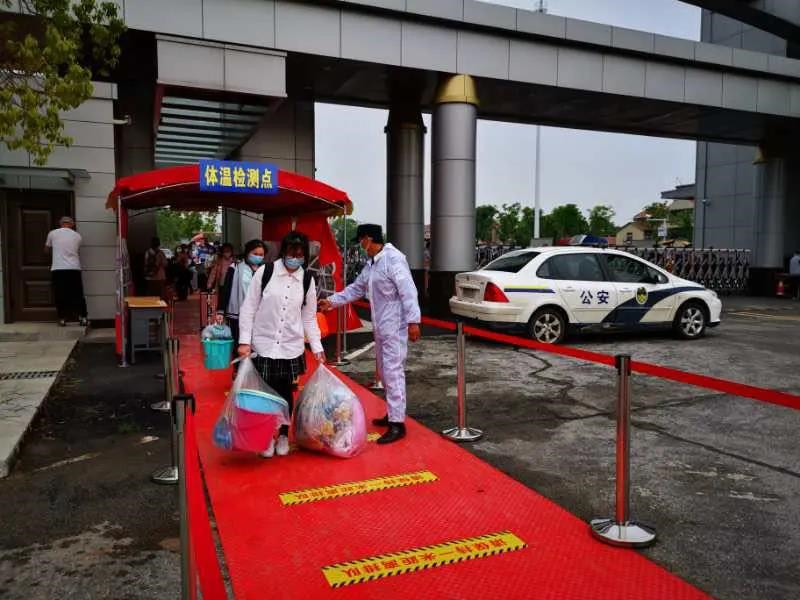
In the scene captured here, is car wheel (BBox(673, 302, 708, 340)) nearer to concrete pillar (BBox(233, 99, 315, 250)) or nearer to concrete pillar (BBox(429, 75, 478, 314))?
concrete pillar (BBox(429, 75, 478, 314))

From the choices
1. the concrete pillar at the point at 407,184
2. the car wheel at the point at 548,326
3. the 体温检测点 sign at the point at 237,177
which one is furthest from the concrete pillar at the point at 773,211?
the 体温检测点 sign at the point at 237,177

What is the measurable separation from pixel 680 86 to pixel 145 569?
16823mm

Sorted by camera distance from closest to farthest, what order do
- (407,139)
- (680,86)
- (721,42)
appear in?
1. (680,86)
2. (407,139)
3. (721,42)

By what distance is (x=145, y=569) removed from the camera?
331cm

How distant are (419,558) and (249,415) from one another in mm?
1749

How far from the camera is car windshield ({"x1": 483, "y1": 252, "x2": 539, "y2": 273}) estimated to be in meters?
10.4

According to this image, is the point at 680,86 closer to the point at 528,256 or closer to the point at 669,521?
the point at 528,256

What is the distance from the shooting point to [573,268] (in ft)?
34.3

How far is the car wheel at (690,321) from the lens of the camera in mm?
11180

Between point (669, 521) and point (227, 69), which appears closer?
point (669, 521)

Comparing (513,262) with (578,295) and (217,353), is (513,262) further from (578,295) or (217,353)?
(217,353)

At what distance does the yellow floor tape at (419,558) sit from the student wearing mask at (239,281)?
443 cm

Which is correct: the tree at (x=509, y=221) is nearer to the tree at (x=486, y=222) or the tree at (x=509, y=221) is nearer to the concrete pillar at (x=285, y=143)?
the tree at (x=486, y=222)

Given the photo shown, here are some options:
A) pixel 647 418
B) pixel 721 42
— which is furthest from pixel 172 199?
pixel 721 42
